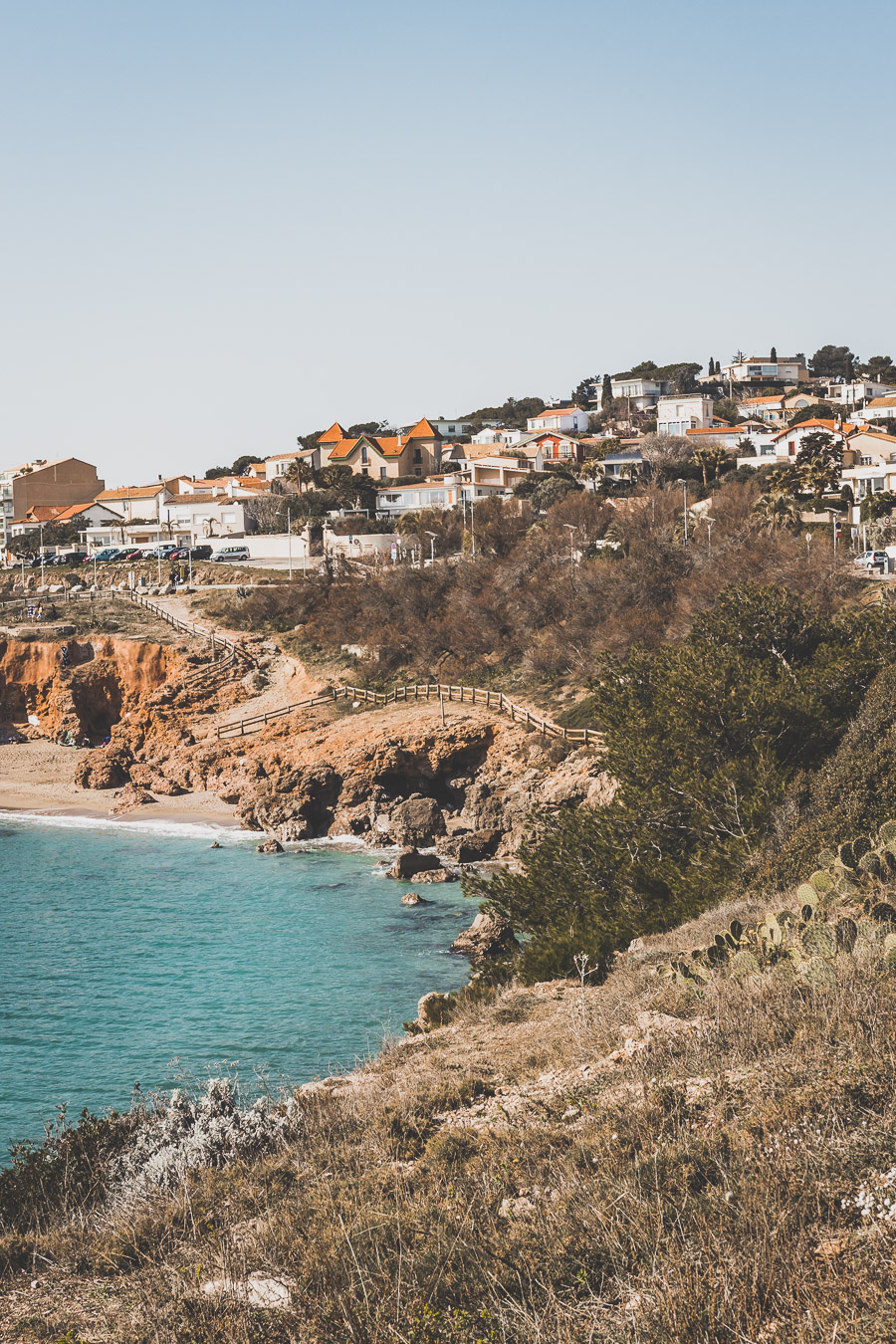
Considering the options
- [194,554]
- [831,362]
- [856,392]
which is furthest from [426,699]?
[831,362]

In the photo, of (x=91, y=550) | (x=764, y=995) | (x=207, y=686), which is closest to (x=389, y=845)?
(x=207, y=686)

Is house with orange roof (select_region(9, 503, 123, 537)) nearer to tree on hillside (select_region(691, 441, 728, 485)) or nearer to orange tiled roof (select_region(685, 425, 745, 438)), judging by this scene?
tree on hillside (select_region(691, 441, 728, 485))

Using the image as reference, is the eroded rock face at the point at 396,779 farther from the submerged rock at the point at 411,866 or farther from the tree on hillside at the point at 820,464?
the tree on hillside at the point at 820,464

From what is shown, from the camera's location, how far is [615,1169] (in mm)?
6766

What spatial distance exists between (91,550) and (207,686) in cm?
4311

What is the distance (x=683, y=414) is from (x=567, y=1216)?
127 m

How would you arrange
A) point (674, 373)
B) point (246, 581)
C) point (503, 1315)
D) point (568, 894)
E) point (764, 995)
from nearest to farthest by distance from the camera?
point (503, 1315), point (764, 995), point (568, 894), point (246, 581), point (674, 373)

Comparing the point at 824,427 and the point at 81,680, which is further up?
the point at 824,427

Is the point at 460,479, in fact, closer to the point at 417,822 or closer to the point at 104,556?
the point at 104,556

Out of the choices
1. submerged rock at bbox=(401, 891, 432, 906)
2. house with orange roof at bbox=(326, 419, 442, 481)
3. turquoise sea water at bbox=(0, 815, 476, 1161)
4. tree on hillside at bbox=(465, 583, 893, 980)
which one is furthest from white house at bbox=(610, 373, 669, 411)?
tree on hillside at bbox=(465, 583, 893, 980)

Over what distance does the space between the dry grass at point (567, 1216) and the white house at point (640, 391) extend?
140 metres

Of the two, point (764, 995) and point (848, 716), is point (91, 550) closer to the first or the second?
point (848, 716)

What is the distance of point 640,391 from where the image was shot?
148875mm

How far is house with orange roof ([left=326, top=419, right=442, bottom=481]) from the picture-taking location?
4102 inches
